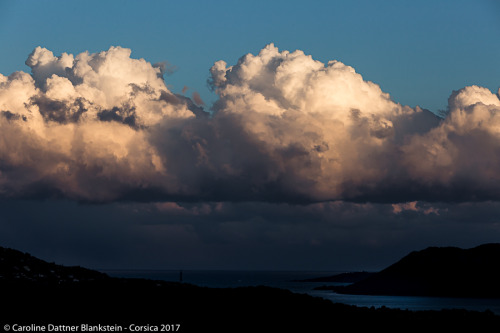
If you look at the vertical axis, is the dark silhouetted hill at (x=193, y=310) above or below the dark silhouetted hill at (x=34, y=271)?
below

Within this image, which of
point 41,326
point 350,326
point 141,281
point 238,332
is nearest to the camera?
point 41,326

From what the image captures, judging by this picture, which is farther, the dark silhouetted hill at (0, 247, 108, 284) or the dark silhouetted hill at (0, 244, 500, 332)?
the dark silhouetted hill at (0, 247, 108, 284)

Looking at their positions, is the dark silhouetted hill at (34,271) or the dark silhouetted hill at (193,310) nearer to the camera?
the dark silhouetted hill at (193,310)

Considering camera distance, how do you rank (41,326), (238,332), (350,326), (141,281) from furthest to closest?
(141,281) < (350,326) < (238,332) < (41,326)

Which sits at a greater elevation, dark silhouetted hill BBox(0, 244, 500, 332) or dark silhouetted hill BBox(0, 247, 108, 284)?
dark silhouetted hill BBox(0, 247, 108, 284)

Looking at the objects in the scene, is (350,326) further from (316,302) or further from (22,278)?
(22,278)

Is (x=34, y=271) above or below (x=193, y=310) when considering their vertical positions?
above

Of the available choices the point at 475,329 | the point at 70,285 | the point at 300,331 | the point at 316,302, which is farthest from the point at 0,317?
the point at 475,329

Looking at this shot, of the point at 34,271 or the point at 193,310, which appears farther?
the point at 34,271
